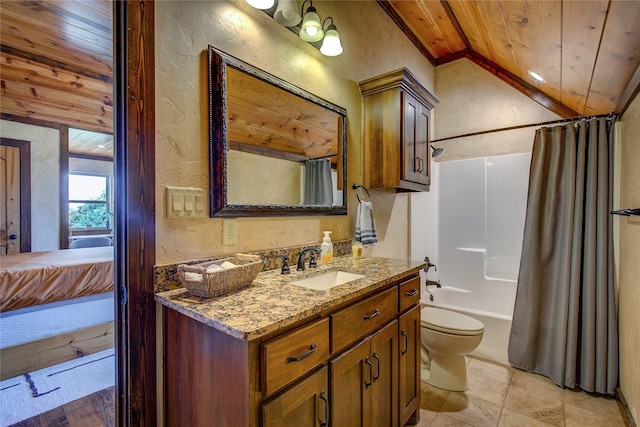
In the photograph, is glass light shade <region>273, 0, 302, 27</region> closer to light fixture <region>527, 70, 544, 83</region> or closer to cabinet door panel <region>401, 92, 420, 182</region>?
cabinet door panel <region>401, 92, 420, 182</region>

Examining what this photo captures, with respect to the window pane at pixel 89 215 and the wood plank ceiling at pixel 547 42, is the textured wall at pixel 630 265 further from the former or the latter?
the window pane at pixel 89 215

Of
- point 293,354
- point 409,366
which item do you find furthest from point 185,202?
point 409,366

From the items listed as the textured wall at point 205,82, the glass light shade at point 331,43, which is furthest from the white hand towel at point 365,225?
the glass light shade at point 331,43

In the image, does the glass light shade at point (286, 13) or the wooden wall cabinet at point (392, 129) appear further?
the wooden wall cabinet at point (392, 129)

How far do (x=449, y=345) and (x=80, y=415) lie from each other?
7.33 ft

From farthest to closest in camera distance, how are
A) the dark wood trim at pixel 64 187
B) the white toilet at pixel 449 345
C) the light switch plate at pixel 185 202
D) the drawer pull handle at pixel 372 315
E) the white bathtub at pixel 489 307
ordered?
the dark wood trim at pixel 64 187 → the white bathtub at pixel 489 307 → the white toilet at pixel 449 345 → the drawer pull handle at pixel 372 315 → the light switch plate at pixel 185 202

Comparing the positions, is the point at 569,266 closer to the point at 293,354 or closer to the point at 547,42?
the point at 547,42

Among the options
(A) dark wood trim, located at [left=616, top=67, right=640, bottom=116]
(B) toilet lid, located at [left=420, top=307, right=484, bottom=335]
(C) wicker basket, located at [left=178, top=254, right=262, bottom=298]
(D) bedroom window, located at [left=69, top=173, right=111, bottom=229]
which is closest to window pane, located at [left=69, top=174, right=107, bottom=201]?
(D) bedroom window, located at [left=69, top=173, right=111, bottom=229]

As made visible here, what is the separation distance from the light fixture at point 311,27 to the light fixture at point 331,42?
6 cm

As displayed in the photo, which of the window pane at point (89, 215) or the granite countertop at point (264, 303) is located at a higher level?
the window pane at point (89, 215)

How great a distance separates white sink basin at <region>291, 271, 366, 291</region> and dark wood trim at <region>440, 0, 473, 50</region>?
217 cm

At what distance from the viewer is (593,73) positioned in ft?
5.69

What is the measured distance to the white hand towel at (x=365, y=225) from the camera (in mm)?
1949

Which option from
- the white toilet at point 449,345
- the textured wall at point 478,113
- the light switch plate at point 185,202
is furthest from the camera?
the textured wall at point 478,113
